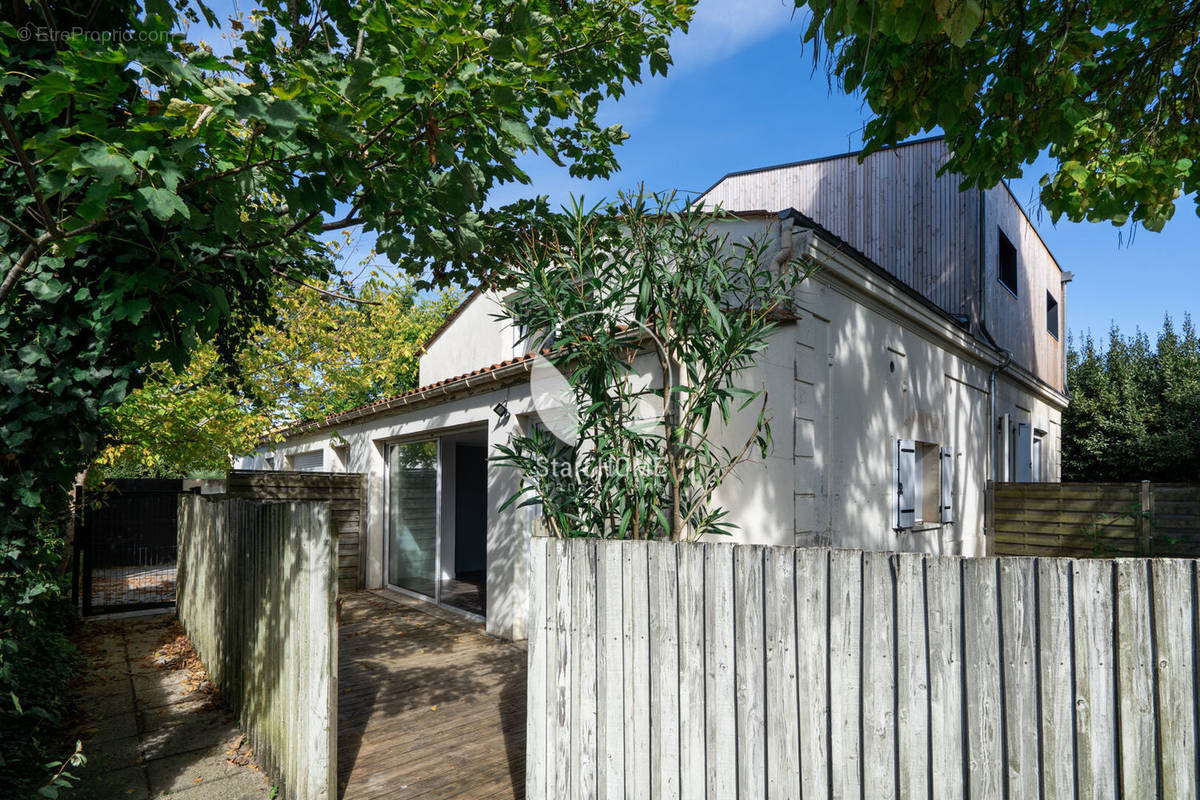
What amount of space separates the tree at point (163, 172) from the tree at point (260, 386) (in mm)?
1897

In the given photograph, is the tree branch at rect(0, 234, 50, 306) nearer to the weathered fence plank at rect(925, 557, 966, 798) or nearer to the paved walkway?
the paved walkway

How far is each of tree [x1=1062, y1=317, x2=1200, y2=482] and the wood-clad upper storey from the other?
579 centimetres

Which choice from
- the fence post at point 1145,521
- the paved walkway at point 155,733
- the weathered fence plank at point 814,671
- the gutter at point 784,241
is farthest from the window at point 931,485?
the paved walkway at point 155,733

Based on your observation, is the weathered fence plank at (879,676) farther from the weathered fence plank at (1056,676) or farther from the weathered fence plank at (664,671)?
the weathered fence plank at (664,671)

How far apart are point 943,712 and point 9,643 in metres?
3.78

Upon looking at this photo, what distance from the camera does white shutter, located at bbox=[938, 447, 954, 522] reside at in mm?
7953

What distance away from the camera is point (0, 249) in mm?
2748

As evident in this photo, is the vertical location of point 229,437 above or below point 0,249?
below

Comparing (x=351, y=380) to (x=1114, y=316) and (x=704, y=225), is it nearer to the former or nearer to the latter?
(x=704, y=225)

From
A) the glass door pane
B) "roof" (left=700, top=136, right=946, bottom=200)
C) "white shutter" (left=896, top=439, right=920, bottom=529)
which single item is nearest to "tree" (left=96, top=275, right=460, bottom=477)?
the glass door pane

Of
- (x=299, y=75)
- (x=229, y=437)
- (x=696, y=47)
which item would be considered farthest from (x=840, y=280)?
(x=229, y=437)

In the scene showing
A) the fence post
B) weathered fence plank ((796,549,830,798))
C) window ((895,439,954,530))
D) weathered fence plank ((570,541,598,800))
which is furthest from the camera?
the fence post

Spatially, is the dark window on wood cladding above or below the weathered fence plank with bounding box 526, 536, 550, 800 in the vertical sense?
above

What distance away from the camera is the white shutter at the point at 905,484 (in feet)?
22.7
